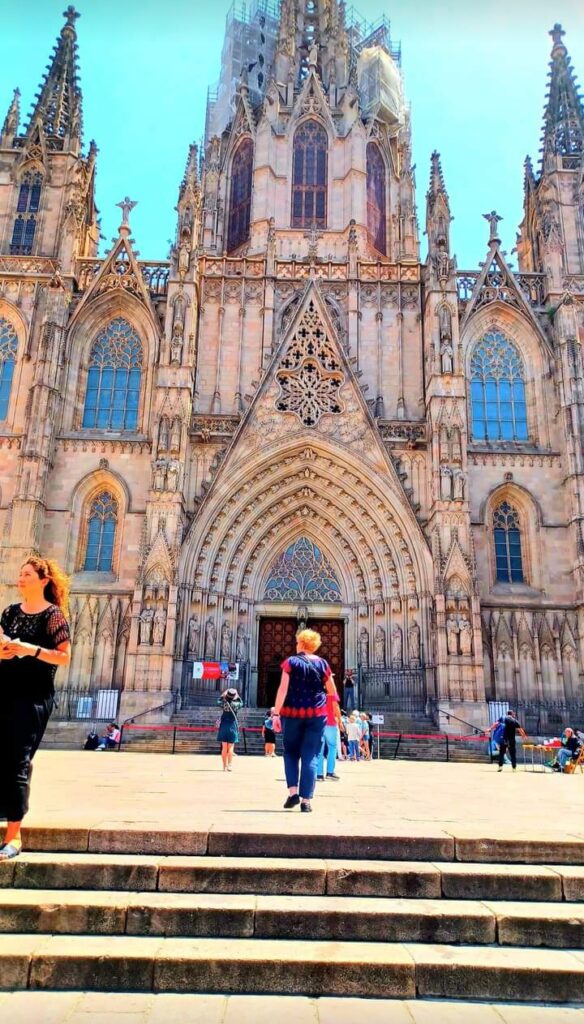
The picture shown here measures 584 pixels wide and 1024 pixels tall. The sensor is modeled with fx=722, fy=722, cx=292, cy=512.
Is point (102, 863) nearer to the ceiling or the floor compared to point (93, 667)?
nearer to the floor

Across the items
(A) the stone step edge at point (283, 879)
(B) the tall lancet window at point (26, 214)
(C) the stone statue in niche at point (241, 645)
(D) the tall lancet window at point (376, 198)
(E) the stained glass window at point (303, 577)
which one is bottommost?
(A) the stone step edge at point (283, 879)

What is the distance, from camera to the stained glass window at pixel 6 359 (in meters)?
27.1

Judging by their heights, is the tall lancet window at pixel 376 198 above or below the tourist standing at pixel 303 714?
above

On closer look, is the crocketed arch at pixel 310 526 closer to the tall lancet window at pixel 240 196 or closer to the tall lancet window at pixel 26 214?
the tall lancet window at pixel 240 196

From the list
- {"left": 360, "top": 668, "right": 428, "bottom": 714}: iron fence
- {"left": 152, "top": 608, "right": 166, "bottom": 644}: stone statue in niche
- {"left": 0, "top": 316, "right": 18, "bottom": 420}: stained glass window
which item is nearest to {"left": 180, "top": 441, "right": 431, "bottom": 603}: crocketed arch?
{"left": 152, "top": 608, "right": 166, "bottom": 644}: stone statue in niche

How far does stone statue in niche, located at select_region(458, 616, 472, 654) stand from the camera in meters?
22.5

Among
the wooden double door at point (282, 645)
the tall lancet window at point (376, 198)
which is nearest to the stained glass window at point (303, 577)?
the wooden double door at point (282, 645)

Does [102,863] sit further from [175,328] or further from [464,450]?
[175,328]

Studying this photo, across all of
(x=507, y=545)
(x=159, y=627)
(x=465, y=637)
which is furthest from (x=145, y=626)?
(x=507, y=545)

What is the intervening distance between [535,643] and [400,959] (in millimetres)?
21926

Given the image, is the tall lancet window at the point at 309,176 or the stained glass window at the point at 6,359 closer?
the stained glass window at the point at 6,359

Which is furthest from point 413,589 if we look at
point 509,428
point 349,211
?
point 349,211

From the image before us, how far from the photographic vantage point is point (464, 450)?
80.8 ft

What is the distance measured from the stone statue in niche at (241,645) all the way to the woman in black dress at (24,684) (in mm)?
19794
